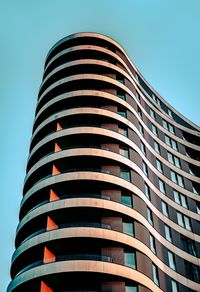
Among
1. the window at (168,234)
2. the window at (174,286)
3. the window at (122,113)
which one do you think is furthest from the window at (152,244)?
the window at (122,113)

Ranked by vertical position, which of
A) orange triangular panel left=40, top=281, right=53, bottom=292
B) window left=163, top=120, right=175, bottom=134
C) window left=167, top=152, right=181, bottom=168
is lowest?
orange triangular panel left=40, top=281, right=53, bottom=292

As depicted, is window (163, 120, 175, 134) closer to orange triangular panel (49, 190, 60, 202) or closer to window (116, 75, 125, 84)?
window (116, 75, 125, 84)

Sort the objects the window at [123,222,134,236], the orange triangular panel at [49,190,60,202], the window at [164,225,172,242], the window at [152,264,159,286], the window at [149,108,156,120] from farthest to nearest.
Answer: the window at [149,108,156,120] < the window at [164,225,172,242] < the orange triangular panel at [49,190,60,202] < the window at [152,264,159,286] < the window at [123,222,134,236]

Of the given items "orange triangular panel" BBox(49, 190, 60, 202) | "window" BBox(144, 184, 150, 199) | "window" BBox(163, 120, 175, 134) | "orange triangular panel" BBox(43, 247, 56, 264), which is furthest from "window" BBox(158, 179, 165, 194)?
"orange triangular panel" BBox(43, 247, 56, 264)

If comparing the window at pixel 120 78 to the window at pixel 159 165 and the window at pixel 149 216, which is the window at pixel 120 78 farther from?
the window at pixel 149 216

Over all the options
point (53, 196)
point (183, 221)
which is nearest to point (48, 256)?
point (53, 196)

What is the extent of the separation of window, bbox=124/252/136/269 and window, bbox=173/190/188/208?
15.2 metres

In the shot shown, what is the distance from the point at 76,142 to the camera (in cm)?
4259

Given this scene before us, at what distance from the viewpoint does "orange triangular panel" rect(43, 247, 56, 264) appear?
110 feet

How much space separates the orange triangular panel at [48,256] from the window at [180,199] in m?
19.6

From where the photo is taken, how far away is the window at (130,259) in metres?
34.7

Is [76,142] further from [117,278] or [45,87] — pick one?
[117,278]

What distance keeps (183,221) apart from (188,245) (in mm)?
Result: 2976

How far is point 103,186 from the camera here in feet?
127
